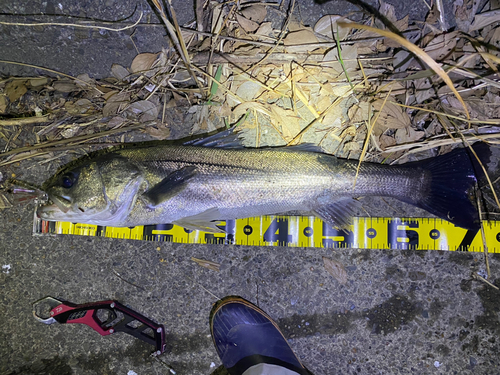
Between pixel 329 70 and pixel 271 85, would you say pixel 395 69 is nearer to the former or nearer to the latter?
pixel 329 70

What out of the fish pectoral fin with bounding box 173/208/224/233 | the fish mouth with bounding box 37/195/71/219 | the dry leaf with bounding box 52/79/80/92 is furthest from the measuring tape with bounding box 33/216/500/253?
the dry leaf with bounding box 52/79/80/92

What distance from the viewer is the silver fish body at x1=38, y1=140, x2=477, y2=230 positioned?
2.33 meters

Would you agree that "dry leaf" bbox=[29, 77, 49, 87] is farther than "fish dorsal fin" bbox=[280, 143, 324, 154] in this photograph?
Yes

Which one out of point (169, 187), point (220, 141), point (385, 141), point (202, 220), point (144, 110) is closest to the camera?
point (169, 187)

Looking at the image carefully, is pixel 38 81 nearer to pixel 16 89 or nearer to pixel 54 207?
pixel 16 89

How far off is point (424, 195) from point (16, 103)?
4039 millimetres

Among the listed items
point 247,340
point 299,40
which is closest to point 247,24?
point 299,40

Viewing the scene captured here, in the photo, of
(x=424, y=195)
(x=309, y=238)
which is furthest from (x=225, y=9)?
(x=424, y=195)

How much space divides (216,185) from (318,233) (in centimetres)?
114

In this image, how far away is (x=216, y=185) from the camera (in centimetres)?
238

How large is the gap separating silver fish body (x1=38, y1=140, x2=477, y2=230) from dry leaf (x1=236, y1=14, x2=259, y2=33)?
44.8 inches

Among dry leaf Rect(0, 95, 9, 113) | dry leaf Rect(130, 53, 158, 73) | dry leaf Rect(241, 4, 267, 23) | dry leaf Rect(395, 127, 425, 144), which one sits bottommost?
dry leaf Rect(395, 127, 425, 144)

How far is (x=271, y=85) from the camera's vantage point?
268 cm

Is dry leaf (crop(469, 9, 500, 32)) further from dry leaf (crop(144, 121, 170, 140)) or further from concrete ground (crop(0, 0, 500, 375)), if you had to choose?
dry leaf (crop(144, 121, 170, 140))
